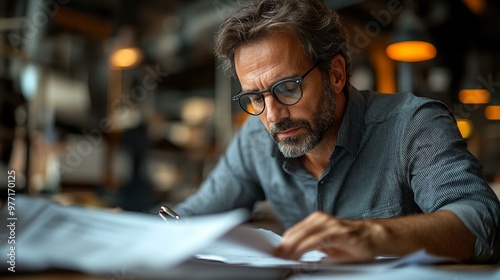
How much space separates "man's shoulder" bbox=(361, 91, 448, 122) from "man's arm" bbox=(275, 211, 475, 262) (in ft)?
1.37

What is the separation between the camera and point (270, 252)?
0.78m

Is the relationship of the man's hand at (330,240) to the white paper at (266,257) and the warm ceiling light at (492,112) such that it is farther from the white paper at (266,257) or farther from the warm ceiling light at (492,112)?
the warm ceiling light at (492,112)

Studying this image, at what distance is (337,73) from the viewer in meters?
1.55

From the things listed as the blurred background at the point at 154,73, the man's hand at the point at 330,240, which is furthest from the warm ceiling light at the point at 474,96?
the man's hand at the point at 330,240

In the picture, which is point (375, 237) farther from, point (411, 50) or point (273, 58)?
point (411, 50)

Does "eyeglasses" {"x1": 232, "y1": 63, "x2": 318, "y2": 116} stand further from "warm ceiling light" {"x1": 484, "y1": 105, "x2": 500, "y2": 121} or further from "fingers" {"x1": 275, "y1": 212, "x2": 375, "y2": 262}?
"warm ceiling light" {"x1": 484, "y1": 105, "x2": 500, "y2": 121}

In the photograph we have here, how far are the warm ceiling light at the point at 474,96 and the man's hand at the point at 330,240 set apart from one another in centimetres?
618

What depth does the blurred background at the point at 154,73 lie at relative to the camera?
5.21m

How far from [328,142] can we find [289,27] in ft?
1.09

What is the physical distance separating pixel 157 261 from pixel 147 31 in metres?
7.29

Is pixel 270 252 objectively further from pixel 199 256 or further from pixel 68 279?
pixel 68 279

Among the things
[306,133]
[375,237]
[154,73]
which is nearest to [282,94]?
[306,133]

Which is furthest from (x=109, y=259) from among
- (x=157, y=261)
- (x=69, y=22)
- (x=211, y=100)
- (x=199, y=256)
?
(x=211, y=100)

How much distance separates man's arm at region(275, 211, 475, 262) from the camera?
30.3 inches
